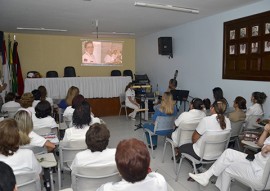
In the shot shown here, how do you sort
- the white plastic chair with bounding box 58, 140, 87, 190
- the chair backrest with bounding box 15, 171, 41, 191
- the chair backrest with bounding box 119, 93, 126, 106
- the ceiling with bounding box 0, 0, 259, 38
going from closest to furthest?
the chair backrest with bounding box 15, 171, 41, 191 → the white plastic chair with bounding box 58, 140, 87, 190 → the ceiling with bounding box 0, 0, 259, 38 → the chair backrest with bounding box 119, 93, 126, 106

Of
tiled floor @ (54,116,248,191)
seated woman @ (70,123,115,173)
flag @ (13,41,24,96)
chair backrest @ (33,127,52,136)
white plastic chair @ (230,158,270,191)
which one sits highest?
flag @ (13,41,24,96)

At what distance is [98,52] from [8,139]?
8.00 metres

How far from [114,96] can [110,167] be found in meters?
6.18

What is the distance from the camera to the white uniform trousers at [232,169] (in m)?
2.41

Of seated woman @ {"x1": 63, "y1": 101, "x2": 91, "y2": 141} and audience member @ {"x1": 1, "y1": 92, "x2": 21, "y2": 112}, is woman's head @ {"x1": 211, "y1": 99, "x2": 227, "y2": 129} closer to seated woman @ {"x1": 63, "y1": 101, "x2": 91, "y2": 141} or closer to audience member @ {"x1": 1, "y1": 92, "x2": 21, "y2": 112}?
seated woman @ {"x1": 63, "y1": 101, "x2": 91, "y2": 141}

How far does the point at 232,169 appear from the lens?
259cm

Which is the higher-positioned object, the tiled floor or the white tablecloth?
the white tablecloth

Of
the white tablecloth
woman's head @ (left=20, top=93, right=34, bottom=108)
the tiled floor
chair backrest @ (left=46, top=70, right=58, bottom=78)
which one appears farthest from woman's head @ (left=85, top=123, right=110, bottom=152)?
chair backrest @ (left=46, top=70, right=58, bottom=78)

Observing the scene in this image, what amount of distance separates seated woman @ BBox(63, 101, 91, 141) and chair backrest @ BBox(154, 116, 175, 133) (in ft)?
4.95

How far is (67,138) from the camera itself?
2.88 metres

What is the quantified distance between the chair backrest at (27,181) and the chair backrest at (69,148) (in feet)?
2.26

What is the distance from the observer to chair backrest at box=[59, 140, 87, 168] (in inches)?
108

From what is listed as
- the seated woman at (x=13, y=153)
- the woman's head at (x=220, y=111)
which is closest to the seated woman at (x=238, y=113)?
the woman's head at (x=220, y=111)

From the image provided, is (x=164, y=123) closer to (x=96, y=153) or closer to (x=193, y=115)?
(x=193, y=115)
